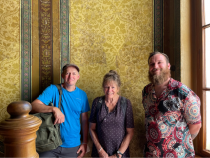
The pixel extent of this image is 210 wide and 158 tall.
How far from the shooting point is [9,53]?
6.27 feet

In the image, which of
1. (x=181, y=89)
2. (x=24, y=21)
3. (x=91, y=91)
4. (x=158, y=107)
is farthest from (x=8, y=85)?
(x=181, y=89)

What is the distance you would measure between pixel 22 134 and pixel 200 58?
2.15m

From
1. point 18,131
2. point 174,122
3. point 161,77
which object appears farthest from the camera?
point 161,77

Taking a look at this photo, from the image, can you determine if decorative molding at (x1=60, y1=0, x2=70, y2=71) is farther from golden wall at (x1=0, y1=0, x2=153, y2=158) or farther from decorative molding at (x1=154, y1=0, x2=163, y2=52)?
decorative molding at (x1=154, y1=0, x2=163, y2=52)

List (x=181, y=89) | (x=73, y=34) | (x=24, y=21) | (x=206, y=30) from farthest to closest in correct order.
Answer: (x=73, y=34) → (x=24, y=21) → (x=206, y=30) → (x=181, y=89)

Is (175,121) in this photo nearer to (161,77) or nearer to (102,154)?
(161,77)

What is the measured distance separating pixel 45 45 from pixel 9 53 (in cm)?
48

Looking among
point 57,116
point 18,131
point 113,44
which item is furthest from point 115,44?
point 18,131

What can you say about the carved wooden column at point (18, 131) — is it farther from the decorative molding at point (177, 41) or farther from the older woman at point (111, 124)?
the decorative molding at point (177, 41)

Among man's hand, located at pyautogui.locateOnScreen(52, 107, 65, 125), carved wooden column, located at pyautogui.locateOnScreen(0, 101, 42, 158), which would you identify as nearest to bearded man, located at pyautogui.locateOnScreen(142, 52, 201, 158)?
man's hand, located at pyautogui.locateOnScreen(52, 107, 65, 125)

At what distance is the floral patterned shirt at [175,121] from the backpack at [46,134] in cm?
104

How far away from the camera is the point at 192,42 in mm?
2000

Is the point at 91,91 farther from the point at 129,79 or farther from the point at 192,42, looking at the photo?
the point at 192,42

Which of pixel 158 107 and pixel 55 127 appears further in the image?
pixel 55 127
